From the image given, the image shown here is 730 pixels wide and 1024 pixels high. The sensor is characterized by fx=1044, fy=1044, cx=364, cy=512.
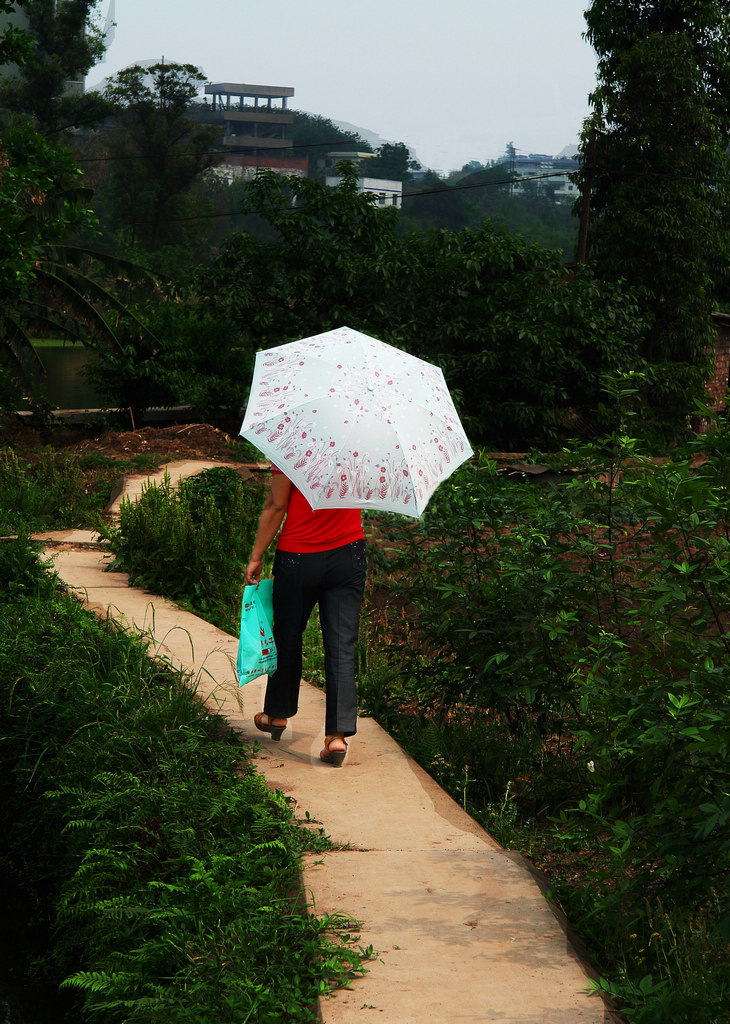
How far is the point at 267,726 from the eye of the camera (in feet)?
16.4

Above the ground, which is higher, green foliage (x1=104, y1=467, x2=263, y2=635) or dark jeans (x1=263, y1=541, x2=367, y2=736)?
dark jeans (x1=263, y1=541, x2=367, y2=736)

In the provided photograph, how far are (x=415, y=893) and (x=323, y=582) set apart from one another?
1.51 m

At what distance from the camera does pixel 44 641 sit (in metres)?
6.14

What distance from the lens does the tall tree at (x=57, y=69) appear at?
50406 mm

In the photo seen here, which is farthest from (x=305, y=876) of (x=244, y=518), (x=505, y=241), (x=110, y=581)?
(x=505, y=241)

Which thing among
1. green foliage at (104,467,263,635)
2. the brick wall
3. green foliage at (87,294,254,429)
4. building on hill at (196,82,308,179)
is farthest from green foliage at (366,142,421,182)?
green foliage at (104,467,263,635)

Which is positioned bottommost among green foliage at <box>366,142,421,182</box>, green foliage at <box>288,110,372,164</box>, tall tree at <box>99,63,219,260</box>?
tall tree at <box>99,63,219,260</box>

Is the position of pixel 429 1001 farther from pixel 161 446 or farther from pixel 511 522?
pixel 161 446

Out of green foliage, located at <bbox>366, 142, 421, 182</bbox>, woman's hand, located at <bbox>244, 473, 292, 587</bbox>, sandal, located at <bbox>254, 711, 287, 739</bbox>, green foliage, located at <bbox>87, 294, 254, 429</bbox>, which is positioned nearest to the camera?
woman's hand, located at <bbox>244, 473, 292, 587</bbox>

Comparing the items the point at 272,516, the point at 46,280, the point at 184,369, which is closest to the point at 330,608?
the point at 272,516

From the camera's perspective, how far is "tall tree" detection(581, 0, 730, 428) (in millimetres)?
23188

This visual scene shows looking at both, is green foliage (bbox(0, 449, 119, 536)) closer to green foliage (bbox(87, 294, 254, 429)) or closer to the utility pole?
green foliage (bbox(87, 294, 254, 429))

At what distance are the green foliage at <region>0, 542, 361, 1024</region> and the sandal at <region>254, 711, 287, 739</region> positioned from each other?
6.0 inches

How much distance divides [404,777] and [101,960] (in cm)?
162
